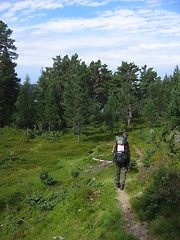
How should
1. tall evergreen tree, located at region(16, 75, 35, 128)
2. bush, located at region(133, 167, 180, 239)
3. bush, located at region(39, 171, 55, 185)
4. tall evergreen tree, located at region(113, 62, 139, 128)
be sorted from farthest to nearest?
tall evergreen tree, located at region(113, 62, 139, 128)
tall evergreen tree, located at region(16, 75, 35, 128)
bush, located at region(39, 171, 55, 185)
bush, located at region(133, 167, 180, 239)

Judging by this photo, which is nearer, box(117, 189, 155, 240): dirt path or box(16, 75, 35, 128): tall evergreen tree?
box(117, 189, 155, 240): dirt path

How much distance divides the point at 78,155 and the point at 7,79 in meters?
32.0

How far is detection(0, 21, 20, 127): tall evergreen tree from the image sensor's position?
6488 centimetres

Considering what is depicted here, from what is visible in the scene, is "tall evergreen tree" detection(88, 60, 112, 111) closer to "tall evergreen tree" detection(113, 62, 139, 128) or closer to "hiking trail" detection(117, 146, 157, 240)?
"tall evergreen tree" detection(113, 62, 139, 128)

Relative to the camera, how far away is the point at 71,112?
54.9m

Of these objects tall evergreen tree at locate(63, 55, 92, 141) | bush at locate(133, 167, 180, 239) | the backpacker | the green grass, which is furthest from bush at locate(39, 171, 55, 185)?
tall evergreen tree at locate(63, 55, 92, 141)

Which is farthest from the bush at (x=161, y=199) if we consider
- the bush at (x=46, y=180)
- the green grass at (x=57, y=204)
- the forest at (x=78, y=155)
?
the bush at (x=46, y=180)

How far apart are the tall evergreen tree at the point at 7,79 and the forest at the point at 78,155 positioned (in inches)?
1.6

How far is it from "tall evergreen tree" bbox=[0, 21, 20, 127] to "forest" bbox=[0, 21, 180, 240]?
0.13 ft

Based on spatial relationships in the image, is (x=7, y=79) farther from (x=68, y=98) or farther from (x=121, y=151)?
(x=121, y=151)

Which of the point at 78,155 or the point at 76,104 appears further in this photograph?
the point at 76,104

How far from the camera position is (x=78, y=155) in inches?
1613

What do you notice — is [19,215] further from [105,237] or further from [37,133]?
[37,133]

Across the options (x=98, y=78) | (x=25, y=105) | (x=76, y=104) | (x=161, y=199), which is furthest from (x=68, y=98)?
(x=161, y=199)
